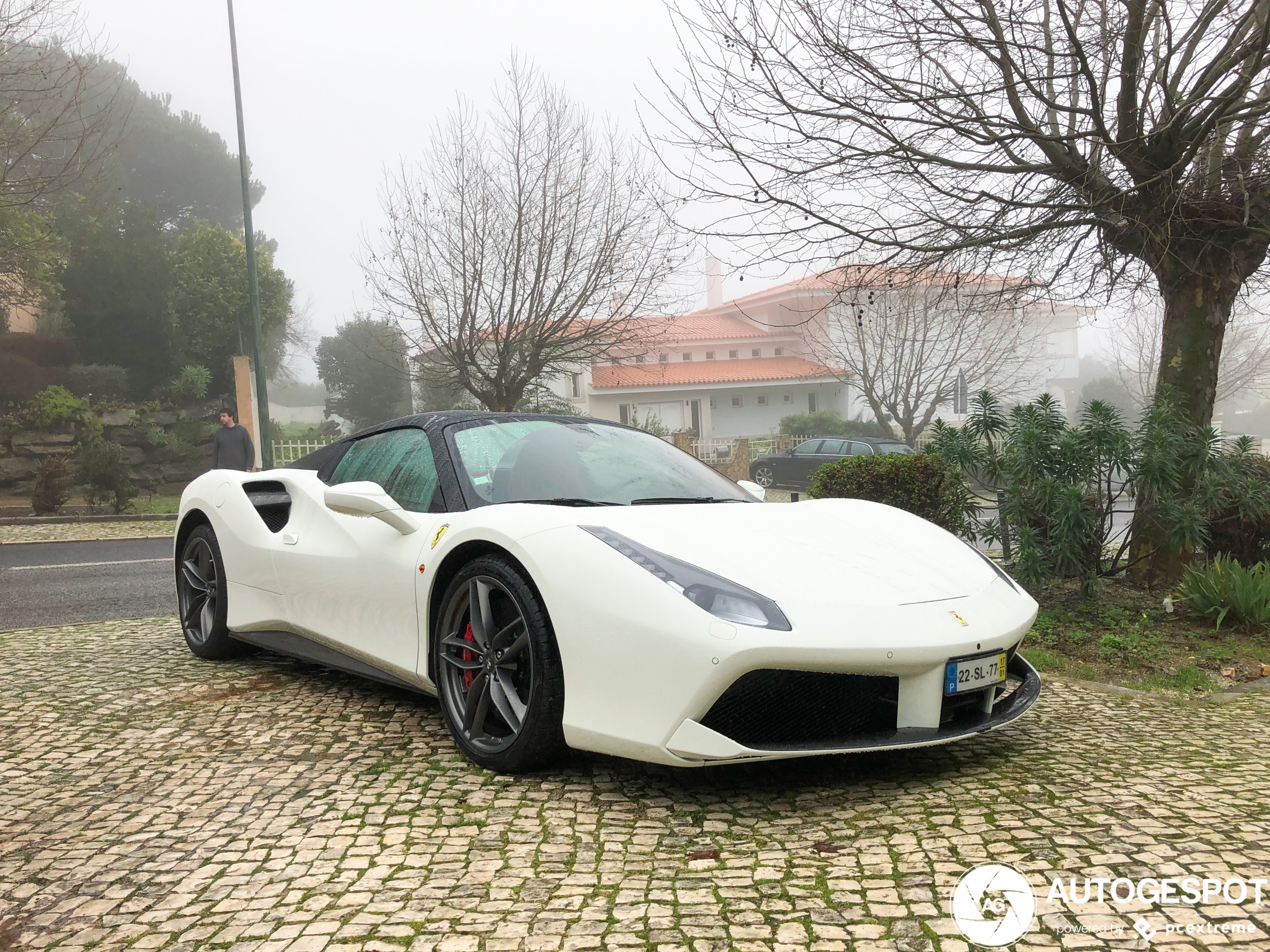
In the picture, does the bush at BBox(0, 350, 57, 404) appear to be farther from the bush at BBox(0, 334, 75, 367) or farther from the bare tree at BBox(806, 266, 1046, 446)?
the bare tree at BBox(806, 266, 1046, 446)

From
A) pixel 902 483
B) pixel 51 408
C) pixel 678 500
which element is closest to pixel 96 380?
pixel 51 408

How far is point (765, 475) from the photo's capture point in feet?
88.4

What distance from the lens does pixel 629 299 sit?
19578 millimetres

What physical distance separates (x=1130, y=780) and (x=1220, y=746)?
2.60ft

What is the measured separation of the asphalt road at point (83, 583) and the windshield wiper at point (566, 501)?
15.2 ft

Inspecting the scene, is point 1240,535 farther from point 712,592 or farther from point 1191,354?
point 712,592

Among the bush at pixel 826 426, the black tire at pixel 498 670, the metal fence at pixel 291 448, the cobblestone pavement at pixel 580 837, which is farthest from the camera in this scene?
the bush at pixel 826 426

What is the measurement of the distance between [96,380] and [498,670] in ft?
75.5

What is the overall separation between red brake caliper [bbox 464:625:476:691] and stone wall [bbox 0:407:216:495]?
1979 cm

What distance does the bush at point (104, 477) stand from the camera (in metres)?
18.0

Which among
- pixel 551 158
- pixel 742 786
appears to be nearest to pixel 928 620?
pixel 742 786

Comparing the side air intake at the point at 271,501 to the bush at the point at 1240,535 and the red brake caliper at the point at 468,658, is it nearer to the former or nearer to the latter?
the red brake caliper at the point at 468,658

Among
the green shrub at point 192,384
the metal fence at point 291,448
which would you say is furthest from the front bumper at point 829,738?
the green shrub at point 192,384

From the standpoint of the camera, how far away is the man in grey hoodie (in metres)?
12.6
